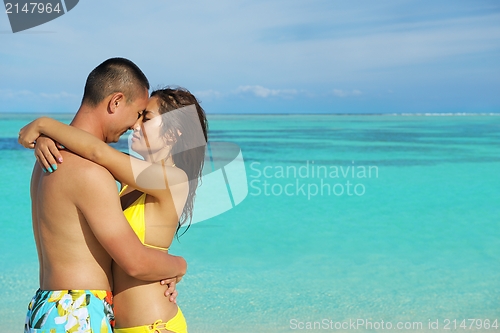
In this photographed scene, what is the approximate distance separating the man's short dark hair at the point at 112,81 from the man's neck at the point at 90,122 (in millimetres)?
32

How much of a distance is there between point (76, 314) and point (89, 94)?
2.70 feet

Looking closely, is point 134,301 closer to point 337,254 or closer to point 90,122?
point 90,122

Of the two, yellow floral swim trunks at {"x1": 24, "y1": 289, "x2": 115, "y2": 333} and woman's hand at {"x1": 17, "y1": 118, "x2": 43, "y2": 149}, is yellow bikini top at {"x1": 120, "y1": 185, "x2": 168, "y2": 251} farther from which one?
woman's hand at {"x1": 17, "y1": 118, "x2": 43, "y2": 149}

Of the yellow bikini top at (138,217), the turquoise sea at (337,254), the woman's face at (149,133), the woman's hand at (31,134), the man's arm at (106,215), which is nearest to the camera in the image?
the man's arm at (106,215)

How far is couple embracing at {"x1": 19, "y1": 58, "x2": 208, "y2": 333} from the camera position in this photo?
1.91 meters

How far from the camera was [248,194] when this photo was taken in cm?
1189

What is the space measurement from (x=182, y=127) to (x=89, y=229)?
26.1 inches

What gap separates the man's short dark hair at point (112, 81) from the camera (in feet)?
6.75

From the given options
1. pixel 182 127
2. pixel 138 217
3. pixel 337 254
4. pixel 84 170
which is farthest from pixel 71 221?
pixel 337 254

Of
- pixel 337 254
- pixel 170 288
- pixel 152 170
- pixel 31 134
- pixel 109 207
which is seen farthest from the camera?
pixel 337 254

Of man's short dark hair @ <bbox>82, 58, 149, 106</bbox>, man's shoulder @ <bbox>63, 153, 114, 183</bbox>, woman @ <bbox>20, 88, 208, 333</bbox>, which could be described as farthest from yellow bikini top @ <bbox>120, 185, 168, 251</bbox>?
man's short dark hair @ <bbox>82, 58, 149, 106</bbox>

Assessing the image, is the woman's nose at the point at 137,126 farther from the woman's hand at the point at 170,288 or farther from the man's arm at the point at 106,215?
the woman's hand at the point at 170,288

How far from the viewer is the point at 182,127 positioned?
7.90ft

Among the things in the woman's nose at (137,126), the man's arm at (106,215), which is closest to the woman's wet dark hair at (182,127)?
the woman's nose at (137,126)
